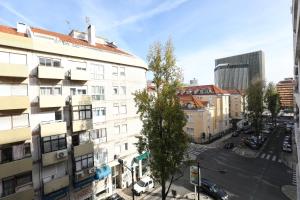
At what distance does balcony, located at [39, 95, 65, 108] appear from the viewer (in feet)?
57.4

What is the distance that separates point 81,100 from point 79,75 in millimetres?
2591

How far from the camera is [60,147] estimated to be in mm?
18938

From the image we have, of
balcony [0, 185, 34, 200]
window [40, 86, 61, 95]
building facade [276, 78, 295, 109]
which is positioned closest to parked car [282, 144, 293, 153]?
window [40, 86, 61, 95]

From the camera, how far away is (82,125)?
2084 cm

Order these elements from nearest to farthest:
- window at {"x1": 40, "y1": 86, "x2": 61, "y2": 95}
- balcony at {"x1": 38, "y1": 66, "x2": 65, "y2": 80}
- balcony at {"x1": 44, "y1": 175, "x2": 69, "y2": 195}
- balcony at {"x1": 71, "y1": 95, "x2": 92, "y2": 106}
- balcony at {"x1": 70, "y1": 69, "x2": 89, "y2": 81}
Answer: balcony at {"x1": 38, "y1": 66, "x2": 65, "y2": 80} < balcony at {"x1": 44, "y1": 175, "x2": 69, "y2": 195} < window at {"x1": 40, "y1": 86, "x2": 61, "y2": 95} < balcony at {"x1": 70, "y1": 69, "x2": 89, "y2": 81} < balcony at {"x1": 71, "y1": 95, "x2": 92, "y2": 106}

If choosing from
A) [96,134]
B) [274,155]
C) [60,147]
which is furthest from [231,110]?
[60,147]

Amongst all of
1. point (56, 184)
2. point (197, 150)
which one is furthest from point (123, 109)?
point (197, 150)

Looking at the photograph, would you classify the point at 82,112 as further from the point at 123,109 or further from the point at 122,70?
the point at 122,70

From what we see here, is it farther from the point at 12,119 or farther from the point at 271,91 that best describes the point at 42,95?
the point at 271,91

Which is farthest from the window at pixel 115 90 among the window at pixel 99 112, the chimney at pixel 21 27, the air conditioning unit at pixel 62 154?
the chimney at pixel 21 27

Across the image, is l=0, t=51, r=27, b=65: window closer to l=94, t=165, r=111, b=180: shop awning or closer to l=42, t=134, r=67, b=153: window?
l=42, t=134, r=67, b=153: window

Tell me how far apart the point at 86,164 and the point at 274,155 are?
35.1 metres

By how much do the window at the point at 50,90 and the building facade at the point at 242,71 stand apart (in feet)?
407

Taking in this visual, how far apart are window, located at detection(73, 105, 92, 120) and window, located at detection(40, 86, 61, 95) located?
226 centimetres
